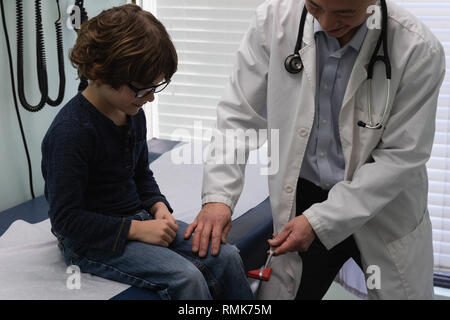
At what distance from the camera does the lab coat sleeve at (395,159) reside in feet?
4.16

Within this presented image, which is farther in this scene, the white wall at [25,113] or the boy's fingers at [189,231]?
the white wall at [25,113]

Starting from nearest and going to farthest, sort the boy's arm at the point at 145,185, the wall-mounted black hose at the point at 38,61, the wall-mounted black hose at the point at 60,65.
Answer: the boy's arm at the point at 145,185, the wall-mounted black hose at the point at 38,61, the wall-mounted black hose at the point at 60,65

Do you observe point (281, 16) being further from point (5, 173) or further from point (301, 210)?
point (5, 173)

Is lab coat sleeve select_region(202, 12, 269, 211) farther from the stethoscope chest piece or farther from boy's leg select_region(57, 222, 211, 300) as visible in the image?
boy's leg select_region(57, 222, 211, 300)

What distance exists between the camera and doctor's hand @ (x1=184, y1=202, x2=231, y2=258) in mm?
1316

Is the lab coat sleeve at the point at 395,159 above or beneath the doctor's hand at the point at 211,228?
above

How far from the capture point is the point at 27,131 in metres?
1.96

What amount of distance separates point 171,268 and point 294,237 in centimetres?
30

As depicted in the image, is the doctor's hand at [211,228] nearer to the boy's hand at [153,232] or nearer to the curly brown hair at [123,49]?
the boy's hand at [153,232]

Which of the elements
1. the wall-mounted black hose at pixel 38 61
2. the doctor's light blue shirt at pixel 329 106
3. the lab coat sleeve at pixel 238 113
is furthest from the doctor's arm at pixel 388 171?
the wall-mounted black hose at pixel 38 61

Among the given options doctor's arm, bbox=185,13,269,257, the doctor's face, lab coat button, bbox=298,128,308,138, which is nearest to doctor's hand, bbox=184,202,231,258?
doctor's arm, bbox=185,13,269,257
